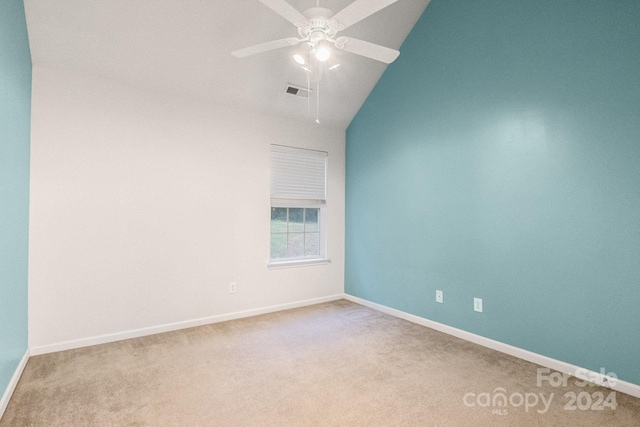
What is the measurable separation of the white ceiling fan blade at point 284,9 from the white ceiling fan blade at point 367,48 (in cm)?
30

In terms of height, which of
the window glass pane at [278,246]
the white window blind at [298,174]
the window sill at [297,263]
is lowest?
the window sill at [297,263]

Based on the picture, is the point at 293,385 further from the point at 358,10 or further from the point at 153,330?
the point at 358,10

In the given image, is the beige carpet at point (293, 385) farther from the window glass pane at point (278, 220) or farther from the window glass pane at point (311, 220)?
the window glass pane at point (311, 220)

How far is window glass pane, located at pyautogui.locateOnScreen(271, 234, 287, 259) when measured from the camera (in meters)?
4.10

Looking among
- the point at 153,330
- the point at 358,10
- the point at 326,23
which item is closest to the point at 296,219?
the point at 153,330

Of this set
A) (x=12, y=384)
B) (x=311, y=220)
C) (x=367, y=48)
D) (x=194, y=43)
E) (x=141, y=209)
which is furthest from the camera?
(x=311, y=220)

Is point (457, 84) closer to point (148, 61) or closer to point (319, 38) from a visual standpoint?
point (319, 38)

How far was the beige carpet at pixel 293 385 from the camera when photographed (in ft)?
6.11

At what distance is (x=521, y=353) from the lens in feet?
8.67

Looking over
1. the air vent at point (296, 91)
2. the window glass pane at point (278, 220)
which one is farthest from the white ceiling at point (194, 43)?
the window glass pane at point (278, 220)

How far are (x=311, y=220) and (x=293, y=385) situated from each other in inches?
95.9

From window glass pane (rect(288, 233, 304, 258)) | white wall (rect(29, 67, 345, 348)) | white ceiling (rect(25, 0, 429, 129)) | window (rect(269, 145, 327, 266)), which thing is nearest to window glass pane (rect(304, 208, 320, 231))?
window (rect(269, 145, 327, 266))

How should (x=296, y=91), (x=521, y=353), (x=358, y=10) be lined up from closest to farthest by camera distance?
(x=358, y=10)
(x=521, y=353)
(x=296, y=91)

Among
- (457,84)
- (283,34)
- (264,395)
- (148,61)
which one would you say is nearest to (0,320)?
(264,395)
